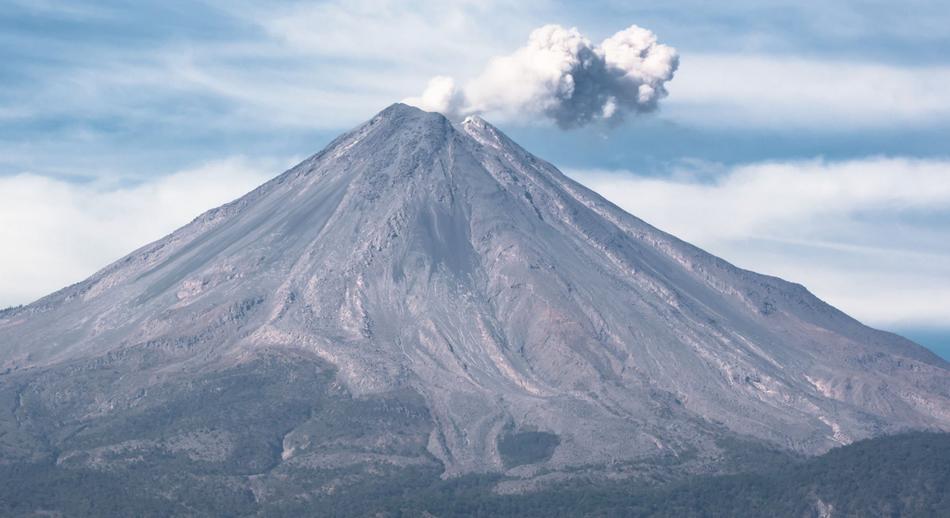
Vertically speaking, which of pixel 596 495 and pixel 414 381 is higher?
pixel 414 381

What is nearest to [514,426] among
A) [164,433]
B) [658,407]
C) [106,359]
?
[658,407]

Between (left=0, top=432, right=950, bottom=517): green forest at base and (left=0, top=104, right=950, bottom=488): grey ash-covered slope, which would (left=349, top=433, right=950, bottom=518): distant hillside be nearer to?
(left=0, top=432, right=950, bottom=517): green forest at base

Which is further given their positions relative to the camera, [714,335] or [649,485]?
[714,335]

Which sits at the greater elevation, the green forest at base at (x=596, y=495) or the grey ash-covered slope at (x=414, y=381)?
the grey ash-covered slope at (x=414, y=381)

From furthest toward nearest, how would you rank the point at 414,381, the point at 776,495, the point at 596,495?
the point at 414,381 → the point at 596,495 → the point at 776,495

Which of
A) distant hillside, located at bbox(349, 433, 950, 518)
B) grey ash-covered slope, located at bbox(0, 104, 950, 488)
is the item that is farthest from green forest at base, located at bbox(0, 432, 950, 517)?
grey ash-covered slope, located at bbox(0, 104, 950, 488)

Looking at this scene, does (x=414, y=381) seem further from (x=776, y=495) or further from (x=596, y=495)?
(x=776, y=495)

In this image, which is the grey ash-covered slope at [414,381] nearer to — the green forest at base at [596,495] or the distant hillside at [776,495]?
the green forest at base at [596,495]

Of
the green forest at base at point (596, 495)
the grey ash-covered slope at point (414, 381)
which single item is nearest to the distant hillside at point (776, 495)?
the green forest at base at point (596, 495)

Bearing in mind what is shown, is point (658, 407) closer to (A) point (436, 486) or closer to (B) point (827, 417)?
(B) point (827, 417)

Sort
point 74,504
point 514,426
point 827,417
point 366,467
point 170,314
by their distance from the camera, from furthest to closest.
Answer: point 170,314 < point 827,417 < point 514,426 < point 366,467 < point 74,504

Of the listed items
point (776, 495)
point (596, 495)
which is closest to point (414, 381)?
point (596, 495)
